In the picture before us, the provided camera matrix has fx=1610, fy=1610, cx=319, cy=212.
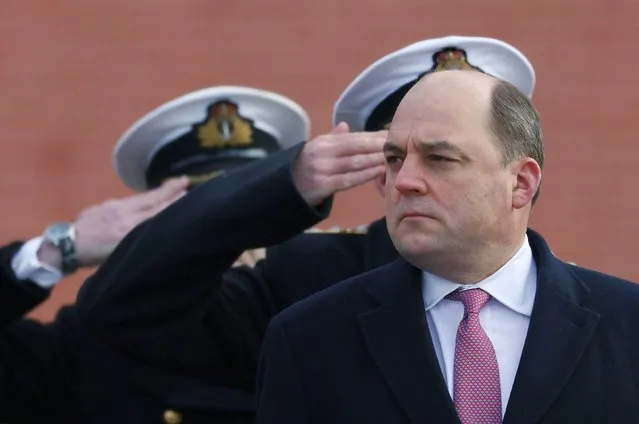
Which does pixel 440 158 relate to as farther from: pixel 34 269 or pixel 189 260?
pixel 34 269

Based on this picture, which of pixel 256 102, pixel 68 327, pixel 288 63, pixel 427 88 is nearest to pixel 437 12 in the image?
pixel 288 63

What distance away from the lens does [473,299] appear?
7.82ft

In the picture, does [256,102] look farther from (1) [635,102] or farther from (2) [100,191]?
(1) [635,102]

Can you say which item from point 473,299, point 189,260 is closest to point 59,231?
point 189,260

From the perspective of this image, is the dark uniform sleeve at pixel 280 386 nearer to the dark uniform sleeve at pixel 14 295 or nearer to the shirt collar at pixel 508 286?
the shirt collar at pixel 508 286

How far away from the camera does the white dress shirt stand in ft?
7.77

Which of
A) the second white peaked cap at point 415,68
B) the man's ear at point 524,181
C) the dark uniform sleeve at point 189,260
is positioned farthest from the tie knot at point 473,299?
the second white peaked cap at point 415,68

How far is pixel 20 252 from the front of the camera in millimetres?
3424

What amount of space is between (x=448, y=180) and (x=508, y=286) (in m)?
0.20

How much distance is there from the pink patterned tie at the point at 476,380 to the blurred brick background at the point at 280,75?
272cm

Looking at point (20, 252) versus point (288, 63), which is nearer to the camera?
point (20, 252)

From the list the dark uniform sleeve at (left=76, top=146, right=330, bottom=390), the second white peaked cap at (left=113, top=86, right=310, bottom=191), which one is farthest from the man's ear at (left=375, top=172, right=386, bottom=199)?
the second white peaked cap at (left=113, top=86, right=310, bottom=191)

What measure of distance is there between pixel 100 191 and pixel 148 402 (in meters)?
1.87

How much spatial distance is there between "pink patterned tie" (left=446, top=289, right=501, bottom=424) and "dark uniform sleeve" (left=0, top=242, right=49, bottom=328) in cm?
128
